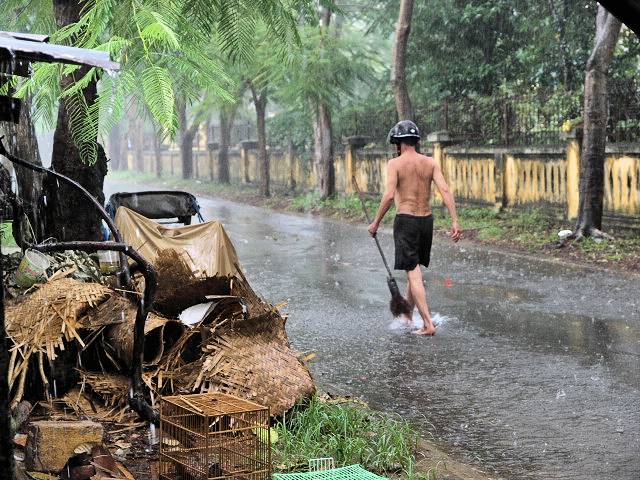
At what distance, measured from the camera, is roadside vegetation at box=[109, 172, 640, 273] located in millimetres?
12969

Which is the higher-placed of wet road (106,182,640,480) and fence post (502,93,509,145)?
fence post (502,93,509,145)

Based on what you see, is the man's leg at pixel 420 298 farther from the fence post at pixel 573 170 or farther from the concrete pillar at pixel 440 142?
the concrete pillar at pixel 440 142

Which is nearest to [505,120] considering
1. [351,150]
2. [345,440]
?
[351,150]

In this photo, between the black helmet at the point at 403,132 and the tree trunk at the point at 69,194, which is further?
the black helmet at the point at 403,132

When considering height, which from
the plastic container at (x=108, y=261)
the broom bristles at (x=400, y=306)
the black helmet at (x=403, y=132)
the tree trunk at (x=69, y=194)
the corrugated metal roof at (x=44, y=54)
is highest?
the corrugated metal roof at (x=44, y=54)

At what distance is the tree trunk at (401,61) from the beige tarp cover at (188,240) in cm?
1083

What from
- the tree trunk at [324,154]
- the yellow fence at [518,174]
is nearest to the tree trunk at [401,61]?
the yellow fence at [518,174]

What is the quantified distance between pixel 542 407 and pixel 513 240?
360 inches

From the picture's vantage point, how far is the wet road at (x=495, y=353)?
219 inches

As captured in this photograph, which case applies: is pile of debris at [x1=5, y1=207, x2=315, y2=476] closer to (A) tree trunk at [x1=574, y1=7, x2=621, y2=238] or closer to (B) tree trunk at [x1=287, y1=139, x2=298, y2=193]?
(A) tree trunk at [x1=574, y1=7, x2=621, y2=238]

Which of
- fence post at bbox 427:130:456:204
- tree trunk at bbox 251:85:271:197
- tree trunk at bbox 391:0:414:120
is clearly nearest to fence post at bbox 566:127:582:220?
fence post at bbox 427:130:456:204

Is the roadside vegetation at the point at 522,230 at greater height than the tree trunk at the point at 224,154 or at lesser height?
lesser

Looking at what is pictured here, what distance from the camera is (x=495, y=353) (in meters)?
7.81

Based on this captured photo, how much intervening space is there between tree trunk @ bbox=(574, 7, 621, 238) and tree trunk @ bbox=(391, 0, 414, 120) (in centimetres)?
512
